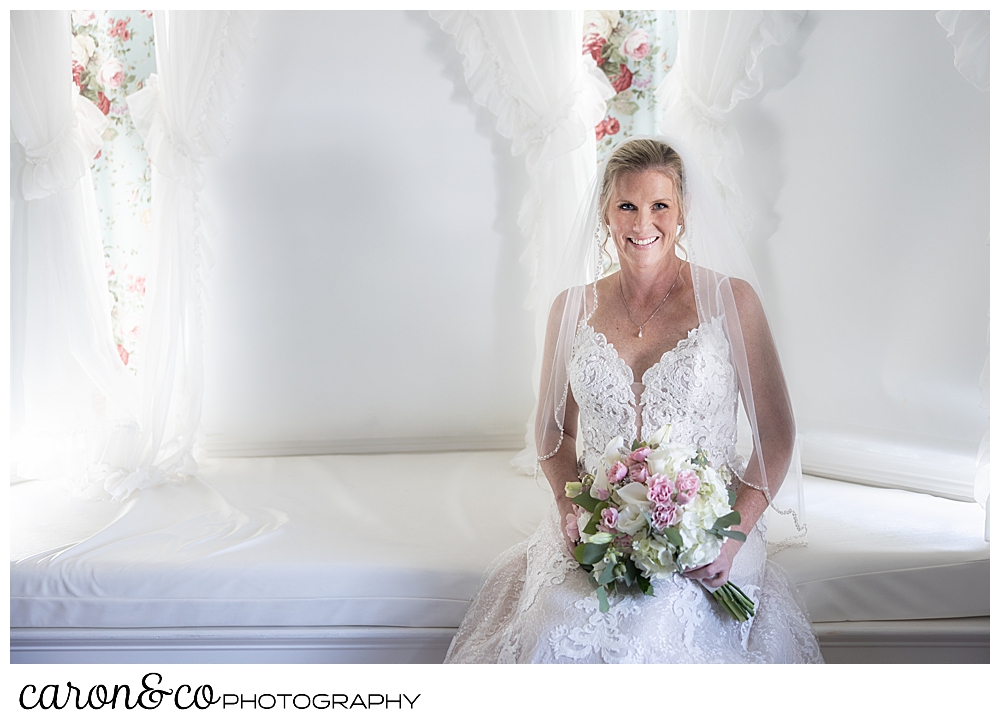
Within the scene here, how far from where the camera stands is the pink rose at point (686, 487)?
1719mm

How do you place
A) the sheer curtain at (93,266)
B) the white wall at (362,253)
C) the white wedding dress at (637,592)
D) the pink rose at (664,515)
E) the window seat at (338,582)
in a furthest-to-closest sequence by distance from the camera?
the white wall at (362,253) < the sheer curtain at (93,266) < the window seat at (338,582) < the white wedding dress at (637,592) < the pink rose at (664,515)

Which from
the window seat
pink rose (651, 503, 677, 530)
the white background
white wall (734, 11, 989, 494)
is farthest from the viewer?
the white background

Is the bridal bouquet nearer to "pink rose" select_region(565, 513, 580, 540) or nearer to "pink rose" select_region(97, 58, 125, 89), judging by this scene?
"pink rose" select_region(565, 513, 580, 540)

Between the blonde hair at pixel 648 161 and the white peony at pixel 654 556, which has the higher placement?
the blonde hair at pixel 648 161

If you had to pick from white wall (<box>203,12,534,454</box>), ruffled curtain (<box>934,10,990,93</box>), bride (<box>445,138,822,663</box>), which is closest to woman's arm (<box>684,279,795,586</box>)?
bride (<box>445,138,822,663</box>)

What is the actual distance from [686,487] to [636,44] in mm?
2504

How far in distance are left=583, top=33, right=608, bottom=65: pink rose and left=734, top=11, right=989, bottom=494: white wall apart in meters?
0.75

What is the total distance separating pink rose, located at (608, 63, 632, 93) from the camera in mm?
3496

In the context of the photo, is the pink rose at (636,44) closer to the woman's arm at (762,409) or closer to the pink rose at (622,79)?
the pink rose at (622,79)

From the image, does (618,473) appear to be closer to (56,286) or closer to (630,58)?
(630,58)

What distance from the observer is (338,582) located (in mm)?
2305

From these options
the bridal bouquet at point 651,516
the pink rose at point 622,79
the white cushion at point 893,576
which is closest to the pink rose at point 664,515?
the bridal bouquet at point 651,516

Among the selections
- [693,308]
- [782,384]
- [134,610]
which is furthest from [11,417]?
[782,384]

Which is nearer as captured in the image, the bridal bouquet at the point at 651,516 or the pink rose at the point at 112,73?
the bridal bouquet at the point at 651,516
